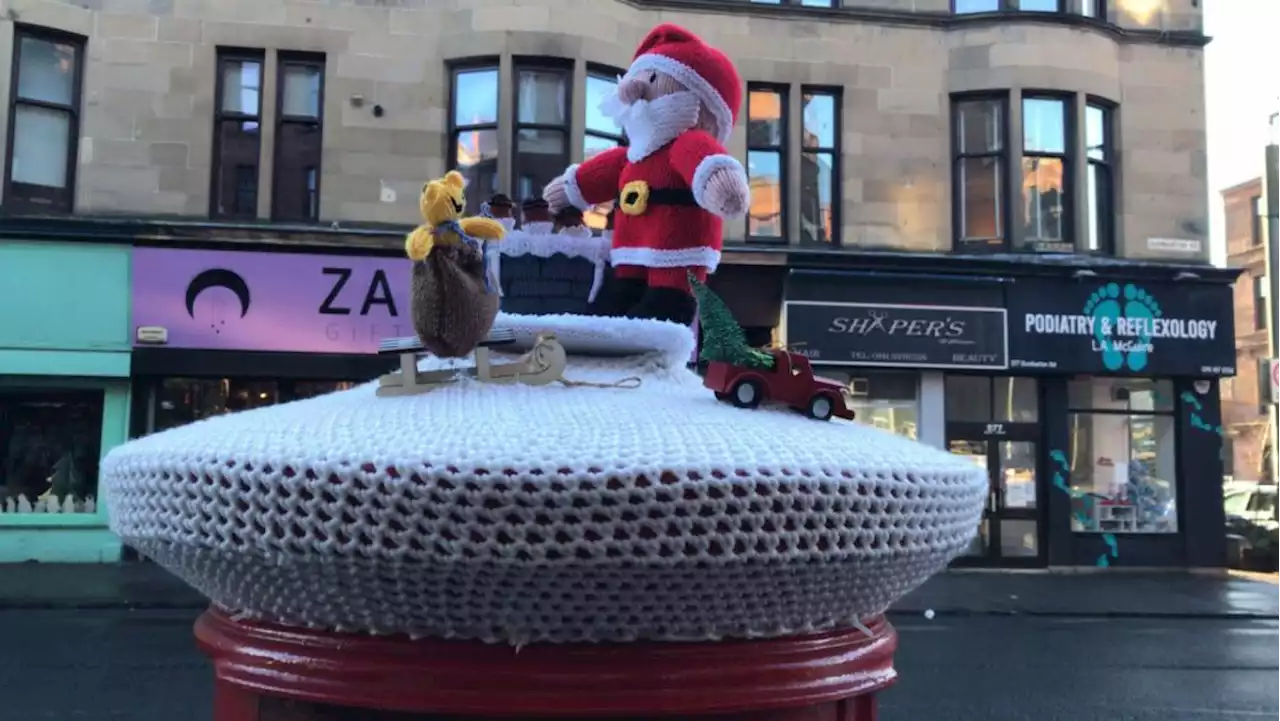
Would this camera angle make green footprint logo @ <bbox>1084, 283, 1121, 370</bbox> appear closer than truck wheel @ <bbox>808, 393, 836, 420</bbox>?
No

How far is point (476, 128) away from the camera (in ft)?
41.2

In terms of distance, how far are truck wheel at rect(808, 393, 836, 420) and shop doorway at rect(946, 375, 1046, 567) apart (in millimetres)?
12903

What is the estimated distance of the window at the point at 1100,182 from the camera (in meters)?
14.0

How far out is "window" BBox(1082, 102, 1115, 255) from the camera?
46.0 feet

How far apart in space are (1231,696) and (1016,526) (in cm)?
668

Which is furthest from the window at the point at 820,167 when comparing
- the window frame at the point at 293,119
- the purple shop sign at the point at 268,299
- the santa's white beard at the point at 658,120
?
the santa's white beard at the point at 658,120

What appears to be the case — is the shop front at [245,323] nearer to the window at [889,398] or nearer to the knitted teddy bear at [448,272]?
the window at [889,398]

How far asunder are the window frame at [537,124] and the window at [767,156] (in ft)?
8.15

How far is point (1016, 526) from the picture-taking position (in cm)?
1360

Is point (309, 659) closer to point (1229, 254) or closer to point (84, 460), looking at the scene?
point (84, 460)

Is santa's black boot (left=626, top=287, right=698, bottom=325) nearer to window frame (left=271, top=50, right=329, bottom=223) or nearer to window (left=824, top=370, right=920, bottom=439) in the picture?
window frame (left=271, top=50, right=329, bottom=223)

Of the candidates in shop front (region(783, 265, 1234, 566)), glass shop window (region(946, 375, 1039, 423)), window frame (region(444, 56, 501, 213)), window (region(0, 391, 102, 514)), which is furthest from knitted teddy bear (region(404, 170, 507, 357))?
glass shop window (region(946, 375, 1039, 423))

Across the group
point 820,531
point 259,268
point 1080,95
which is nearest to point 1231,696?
point 820,531

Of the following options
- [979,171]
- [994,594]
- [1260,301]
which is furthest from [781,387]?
[1260,301]
